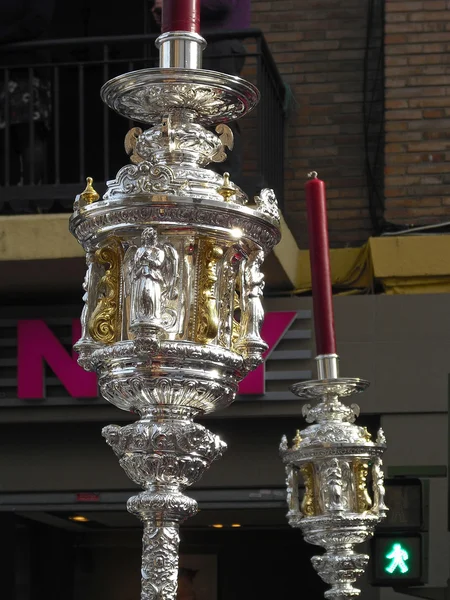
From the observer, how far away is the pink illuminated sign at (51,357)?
30.0 feet

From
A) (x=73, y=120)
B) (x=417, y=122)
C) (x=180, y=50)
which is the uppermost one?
(x=73, y=120)

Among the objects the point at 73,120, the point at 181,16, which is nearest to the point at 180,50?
the point at 181,16

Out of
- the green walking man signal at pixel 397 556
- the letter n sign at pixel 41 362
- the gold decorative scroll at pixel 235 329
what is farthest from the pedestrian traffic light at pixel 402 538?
the letter n sign at pixel 41 362

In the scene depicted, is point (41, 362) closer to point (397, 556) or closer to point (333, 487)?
point (397, 556)

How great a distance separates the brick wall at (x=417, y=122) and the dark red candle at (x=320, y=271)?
5.27 metres

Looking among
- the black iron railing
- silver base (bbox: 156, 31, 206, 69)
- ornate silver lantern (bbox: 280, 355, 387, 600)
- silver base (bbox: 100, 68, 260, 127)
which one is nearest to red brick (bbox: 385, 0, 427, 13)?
the black iron railing

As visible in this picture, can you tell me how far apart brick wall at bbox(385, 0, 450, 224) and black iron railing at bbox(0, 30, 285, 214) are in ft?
2.48

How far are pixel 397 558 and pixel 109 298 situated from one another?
3114 mm

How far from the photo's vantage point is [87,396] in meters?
9.19

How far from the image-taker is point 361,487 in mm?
3826

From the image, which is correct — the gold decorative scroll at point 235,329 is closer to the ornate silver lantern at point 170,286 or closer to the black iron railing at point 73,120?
the ornate silver lantern at point 170,286

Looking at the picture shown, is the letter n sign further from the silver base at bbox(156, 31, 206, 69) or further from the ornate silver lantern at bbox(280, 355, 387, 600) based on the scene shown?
the silver base at bbox(156, 31, 206, 69)

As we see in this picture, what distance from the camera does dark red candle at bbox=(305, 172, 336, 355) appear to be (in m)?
4.02

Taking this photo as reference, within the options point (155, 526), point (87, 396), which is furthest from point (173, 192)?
point (87, 396)
